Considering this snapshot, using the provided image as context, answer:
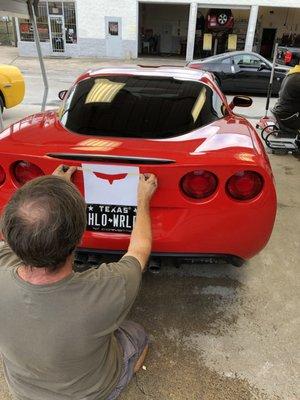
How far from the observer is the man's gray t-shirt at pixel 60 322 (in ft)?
4.22

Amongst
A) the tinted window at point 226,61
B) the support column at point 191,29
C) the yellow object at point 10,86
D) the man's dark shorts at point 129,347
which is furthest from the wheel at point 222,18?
the man's dark shorts at point 129,347

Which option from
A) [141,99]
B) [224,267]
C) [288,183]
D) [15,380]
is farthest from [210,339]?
[288,183]

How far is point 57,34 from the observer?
74.8ft

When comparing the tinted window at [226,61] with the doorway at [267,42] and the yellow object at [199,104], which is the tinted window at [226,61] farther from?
the doorway at [267,42]

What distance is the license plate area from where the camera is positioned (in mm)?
2245

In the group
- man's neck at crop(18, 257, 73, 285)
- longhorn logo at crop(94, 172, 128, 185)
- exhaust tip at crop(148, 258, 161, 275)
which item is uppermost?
man's neck at crop(18, 257, 73, 285)

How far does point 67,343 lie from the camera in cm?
134

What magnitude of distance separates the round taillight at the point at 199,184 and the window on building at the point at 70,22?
914 inches

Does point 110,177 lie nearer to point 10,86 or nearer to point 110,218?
point 110,218

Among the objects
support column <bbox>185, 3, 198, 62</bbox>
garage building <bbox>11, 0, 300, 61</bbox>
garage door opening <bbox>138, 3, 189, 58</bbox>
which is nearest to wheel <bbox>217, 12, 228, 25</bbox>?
garage building <bbox>11, 0, 300, 61</bbox>

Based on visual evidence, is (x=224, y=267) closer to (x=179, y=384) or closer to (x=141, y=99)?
(x=179, y=384)

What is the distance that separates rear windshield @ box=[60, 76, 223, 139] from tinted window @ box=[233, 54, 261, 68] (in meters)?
9.78

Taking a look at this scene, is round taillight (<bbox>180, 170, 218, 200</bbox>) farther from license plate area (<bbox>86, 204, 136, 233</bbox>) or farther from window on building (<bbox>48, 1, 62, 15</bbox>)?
window on building (<bbox>48, 1, 62, 15</bbox>)

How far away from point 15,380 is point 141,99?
2105mm
